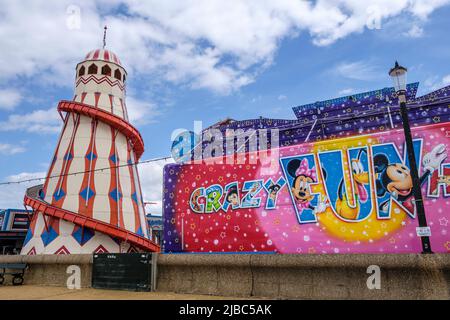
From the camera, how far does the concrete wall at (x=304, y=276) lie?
7195mm

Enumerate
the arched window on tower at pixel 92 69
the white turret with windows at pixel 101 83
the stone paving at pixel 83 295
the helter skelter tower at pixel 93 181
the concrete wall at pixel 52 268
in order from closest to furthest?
the stone paving at pixel 83 295 < the concrete wall at pixel 52 268 < the helter skelter tower at pixel 93 181 < the white turret with windows at pixel 101 83 < the arched window on tower at pixel 92 69

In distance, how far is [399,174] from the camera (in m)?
10.6

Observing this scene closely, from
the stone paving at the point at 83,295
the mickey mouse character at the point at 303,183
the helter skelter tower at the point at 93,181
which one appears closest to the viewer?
the stone paving at the point at 83,295

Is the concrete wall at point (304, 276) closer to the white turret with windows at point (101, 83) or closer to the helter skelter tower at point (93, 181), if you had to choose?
the helter skelter tower at point (93, 181)

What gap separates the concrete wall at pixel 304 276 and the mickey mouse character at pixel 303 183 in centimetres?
362

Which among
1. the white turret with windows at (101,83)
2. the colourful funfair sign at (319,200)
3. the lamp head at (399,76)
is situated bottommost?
the colourful funfair sign at (319,200)

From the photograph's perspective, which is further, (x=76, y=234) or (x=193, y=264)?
(x=76, y=234)

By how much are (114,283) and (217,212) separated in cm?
467

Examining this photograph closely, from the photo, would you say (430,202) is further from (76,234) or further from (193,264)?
(76,234)

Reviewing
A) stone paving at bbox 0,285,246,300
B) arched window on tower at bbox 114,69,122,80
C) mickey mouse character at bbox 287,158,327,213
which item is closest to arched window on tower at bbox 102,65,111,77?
arched window on tower at bbox 114,69,122,80

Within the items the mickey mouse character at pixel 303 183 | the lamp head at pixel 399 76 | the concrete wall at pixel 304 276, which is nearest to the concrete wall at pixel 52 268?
the concrete wall at pixel 304 276

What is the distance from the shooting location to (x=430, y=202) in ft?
33.0
